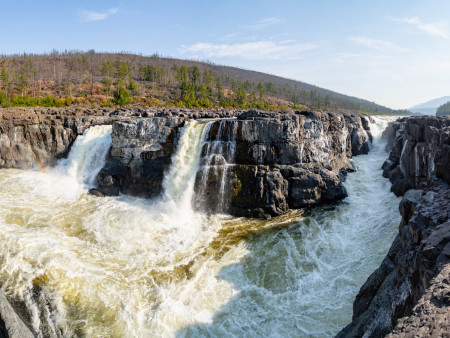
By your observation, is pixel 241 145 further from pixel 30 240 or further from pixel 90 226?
pixel 30 240

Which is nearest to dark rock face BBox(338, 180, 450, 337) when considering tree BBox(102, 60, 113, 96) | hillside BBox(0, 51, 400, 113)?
hillside BBox(0, 51, 400, 113)

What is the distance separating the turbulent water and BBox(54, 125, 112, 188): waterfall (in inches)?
79.4

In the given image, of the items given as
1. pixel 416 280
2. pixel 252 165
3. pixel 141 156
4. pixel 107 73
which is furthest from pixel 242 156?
pixel 107 73

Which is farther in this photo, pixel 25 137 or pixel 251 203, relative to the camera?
pixel 25 137

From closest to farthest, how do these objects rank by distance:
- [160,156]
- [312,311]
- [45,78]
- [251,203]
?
[312,311] < [251,203] < [160,156] < [45,78]

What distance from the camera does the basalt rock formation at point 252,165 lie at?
61.3ft

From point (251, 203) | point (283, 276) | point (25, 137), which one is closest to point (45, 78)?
point (25, 137)

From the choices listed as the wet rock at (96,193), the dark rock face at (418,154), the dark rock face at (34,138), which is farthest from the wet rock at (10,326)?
the dark rock face at (34,138)

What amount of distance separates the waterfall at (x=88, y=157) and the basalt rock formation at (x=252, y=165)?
8.03 feet

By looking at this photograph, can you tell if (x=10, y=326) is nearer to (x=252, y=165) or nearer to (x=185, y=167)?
(x=185, y=167)

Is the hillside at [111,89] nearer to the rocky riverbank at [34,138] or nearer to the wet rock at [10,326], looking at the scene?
the rocky riverbank at [34,138]

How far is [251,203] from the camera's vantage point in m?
18.6

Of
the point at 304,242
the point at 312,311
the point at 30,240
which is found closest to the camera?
the point at 312,311

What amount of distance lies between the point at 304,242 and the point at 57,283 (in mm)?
12101
